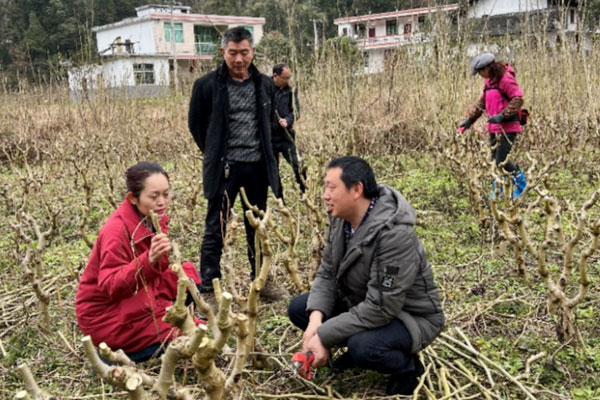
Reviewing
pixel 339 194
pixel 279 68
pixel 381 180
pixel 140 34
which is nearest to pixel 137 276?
pixel 339 194

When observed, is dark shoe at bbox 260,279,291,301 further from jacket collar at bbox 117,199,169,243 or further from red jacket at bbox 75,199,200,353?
jacket collar at bbox 117,199,169,243

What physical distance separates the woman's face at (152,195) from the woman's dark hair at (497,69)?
3398mm

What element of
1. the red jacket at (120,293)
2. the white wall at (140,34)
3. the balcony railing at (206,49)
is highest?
the white wall at (140,34)

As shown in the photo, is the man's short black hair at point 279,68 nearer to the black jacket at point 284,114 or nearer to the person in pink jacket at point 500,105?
the black jacket at point 284,114

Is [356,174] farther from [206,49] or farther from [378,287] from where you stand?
[206,49]

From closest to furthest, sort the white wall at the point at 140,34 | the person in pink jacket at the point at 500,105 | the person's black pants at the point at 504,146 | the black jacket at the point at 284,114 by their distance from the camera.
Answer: the person in pink jacket at the point at 500,105
the person's black pants at the point at 504,146
the black jacket at the point at 284,114
the white wall at the point at 140,34

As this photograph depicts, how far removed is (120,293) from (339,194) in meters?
1.06

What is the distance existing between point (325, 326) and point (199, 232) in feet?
9.50

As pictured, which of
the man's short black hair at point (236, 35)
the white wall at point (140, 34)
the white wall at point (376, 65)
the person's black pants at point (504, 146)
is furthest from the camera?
the white wall at point (140, 34)

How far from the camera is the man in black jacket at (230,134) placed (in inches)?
128

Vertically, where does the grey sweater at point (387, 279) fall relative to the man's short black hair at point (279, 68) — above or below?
below

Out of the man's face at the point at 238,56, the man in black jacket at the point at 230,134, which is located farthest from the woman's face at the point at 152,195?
the man's face at the point at 238,56

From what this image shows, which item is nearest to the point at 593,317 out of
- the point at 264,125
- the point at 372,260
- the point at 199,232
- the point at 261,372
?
the point at 372,260

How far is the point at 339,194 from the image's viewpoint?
89.0 inches
